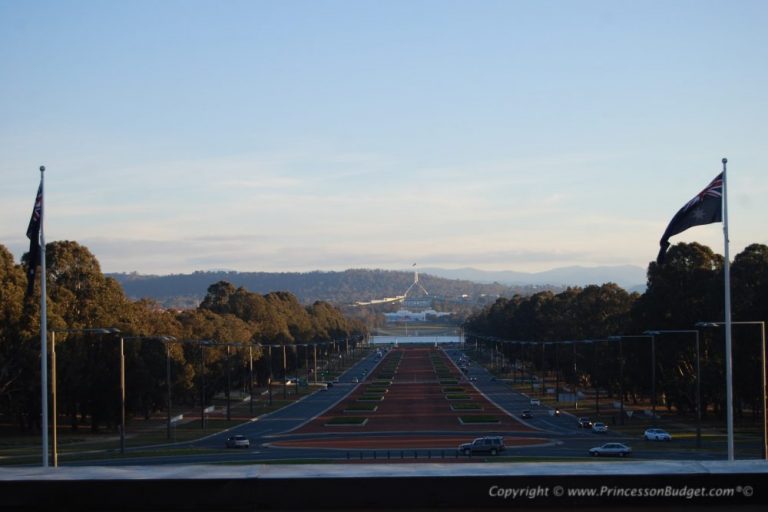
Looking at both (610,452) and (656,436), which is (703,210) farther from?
(656,436)

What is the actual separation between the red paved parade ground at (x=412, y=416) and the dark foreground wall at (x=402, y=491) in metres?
47.7

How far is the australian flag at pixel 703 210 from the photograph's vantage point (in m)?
25.1

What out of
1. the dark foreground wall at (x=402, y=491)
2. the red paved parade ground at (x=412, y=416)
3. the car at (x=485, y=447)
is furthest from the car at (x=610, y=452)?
the dark foreground wall at (x=402, y=491)

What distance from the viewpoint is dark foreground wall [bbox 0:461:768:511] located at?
432 inches

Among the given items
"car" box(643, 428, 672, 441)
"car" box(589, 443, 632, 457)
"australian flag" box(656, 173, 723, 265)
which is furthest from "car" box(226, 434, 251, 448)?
"australian flag" box(656, 173, 723, 265)

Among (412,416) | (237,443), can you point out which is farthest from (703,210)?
(412,416)

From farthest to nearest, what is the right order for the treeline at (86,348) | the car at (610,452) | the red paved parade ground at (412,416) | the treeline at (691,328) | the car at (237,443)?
the treeline at (691,328) → the treeline at (86,348) → the red paved parade ground at (412,416) → the car at (237,443) → the car at (610,452)

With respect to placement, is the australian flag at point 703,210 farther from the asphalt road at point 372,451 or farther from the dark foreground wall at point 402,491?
the asphalt road at point 372,451

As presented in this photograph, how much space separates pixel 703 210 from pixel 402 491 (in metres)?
16.6

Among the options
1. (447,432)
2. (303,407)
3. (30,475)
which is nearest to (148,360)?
(303,407)

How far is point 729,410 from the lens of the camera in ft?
81.2

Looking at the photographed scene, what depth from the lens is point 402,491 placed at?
36.3 feet

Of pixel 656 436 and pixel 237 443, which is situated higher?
pixel 237 443

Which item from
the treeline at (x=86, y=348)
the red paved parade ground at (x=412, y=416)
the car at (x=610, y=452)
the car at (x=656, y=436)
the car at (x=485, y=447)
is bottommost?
the red paved parade ground at (x=412, y=416)
